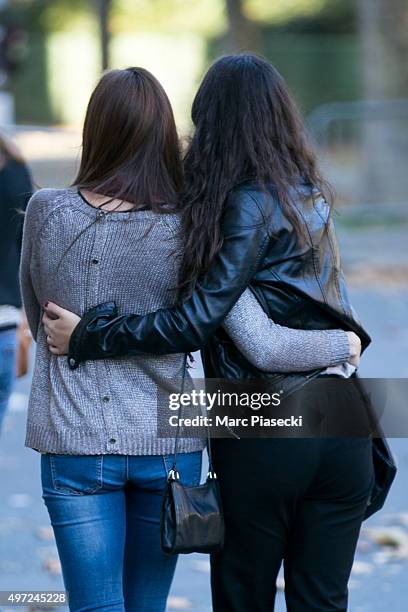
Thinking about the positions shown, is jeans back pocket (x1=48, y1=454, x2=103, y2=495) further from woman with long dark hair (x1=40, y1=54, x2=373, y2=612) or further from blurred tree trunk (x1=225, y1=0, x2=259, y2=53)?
blurred tree trunk (x1=225, y1=0, x2=259, y2=53)

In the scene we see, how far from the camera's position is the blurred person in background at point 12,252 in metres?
3.96

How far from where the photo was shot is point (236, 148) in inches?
105

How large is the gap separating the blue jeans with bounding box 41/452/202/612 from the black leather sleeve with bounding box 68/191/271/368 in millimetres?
262

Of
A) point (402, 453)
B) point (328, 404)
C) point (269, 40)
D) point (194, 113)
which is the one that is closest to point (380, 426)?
point (328, 404)

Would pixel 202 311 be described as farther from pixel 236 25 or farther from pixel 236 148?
pixel 236 25

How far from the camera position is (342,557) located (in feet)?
9.09

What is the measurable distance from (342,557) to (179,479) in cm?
44

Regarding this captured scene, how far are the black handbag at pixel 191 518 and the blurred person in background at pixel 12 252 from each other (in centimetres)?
141

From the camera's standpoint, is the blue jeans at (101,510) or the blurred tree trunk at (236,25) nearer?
the blue jeans at (101,510)

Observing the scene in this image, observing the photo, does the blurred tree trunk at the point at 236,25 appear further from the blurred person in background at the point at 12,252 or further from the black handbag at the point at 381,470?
the black handbag at the point at 381,470

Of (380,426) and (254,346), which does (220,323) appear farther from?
(380,426)

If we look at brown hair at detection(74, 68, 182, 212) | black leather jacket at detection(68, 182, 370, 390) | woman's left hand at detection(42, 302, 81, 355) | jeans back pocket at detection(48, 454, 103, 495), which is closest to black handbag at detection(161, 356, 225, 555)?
jeans back pocket at detection(48, 454, 103, 495)

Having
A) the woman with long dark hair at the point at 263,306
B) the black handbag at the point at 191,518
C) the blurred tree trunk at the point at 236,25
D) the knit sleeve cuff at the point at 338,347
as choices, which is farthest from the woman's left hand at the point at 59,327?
the blurred tree trunk at the point at 236,25

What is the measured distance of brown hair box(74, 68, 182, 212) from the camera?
269 cm
